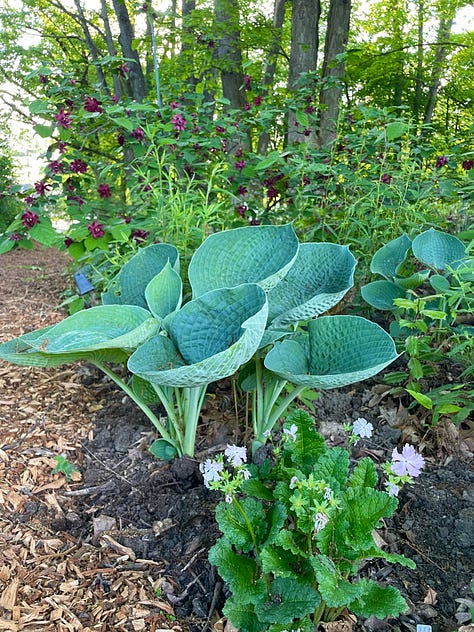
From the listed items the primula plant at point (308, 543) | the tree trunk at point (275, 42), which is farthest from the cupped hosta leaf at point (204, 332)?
the tree trunk at point (275, 42)

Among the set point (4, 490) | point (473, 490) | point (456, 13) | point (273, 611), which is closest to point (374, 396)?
point (473, 490)

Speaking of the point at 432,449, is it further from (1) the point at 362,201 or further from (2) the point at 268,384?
(1) the point at 362,201

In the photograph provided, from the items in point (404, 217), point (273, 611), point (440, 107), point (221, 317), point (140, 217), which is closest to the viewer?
point (273, 611)

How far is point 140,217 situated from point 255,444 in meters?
1.38

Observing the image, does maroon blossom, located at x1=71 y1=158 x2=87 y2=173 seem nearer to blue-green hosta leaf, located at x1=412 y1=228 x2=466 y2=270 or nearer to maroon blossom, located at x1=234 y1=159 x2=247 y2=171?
maroon blossom, located at x1=234 y1=159 x2=247 y2=171

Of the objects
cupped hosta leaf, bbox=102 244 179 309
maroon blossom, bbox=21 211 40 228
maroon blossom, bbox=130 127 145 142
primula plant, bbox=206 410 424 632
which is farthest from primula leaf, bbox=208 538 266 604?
maroon blossom, bbox=130 127 145 142

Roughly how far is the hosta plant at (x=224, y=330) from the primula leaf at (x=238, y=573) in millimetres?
327

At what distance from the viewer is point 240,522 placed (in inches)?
43.6

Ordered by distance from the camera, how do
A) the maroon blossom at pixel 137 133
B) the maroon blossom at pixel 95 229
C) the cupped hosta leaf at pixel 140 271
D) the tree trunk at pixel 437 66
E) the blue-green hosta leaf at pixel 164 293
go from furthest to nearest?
the tree trunk at pixel 437 66 < the maroon blossom at pixel 137 133 < the maroon blossom at pixel 95 229 < the cupped hosta leaf at pixel 140 271 < the blue-green hosta leaf at pixel 164 293

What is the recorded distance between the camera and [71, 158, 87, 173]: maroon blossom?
2531mm

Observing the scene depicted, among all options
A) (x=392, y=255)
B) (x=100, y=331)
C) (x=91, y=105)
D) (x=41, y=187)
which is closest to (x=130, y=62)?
(x=91, y=105)

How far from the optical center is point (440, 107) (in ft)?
30.6

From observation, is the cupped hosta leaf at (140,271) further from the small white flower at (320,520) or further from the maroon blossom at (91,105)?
the maroon blossom at (91,105)

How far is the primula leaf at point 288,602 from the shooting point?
0.96 meters
